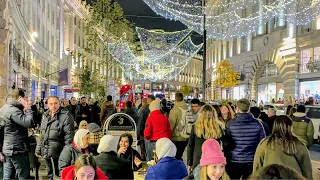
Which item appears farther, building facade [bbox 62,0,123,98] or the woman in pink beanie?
building facade [bbox 62,0,123,98]

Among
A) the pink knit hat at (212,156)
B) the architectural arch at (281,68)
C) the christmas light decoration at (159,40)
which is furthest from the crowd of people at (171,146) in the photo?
the architectural arch at (281,68)

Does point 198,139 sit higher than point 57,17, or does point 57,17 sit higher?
point 57,17

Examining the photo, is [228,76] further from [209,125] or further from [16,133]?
[16,133]

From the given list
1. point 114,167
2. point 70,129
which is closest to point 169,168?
point 114,167

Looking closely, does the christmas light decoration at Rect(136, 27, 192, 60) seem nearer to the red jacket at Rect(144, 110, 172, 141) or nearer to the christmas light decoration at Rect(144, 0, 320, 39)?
the christmas light decoration at Rect(144, 0, 320, 39)

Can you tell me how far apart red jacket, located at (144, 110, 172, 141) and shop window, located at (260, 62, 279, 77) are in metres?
29.8

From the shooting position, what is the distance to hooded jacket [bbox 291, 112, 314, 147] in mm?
9281

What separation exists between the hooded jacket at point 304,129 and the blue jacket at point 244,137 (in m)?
3.49

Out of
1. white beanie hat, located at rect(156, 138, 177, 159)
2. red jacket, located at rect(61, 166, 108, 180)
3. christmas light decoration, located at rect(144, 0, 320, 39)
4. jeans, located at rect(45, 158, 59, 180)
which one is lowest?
jeans, located at rect(45, 158, 59, 180)

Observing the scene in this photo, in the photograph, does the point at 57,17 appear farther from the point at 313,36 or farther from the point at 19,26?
the point at 313,36

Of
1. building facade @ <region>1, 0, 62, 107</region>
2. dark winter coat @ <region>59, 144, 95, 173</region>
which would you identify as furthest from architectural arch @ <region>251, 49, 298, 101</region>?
dark winter coat @ <region>59, 144, 95, 173</region>

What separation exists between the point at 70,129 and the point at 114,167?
2.10 metres

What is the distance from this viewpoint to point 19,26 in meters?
27.4

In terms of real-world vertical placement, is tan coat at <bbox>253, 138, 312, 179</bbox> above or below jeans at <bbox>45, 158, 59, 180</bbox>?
above
